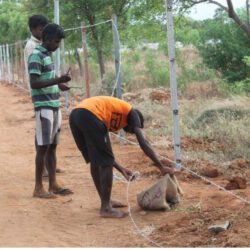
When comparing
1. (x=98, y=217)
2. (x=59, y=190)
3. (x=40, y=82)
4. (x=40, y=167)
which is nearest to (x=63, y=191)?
(x=59, y=190)

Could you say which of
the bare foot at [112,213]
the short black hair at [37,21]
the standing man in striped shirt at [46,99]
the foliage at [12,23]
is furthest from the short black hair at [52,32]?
the foliage at [12,23]

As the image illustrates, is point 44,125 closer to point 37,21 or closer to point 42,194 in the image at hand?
point 42,194

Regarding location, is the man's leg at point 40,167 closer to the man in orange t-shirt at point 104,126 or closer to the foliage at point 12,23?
the man in orange t-shirt at point 104,126

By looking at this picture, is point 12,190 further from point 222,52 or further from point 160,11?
point 222,52

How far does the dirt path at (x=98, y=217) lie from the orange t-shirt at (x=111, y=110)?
903 millimetres

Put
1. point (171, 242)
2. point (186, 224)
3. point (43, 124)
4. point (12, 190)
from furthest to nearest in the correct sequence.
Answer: point (12, 190)
point (43, 124)
point (186, 224)
point (171, 242)

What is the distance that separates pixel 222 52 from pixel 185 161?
31.3ft

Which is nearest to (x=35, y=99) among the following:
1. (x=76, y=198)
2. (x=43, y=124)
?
(x=43, y=124)

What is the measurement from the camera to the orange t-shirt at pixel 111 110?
213 inches

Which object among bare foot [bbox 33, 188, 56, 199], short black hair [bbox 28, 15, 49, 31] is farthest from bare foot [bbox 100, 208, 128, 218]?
short black hair [bbox 28, 15, 49, 31]

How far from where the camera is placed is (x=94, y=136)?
5.42m

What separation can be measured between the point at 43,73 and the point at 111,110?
1.12 meters

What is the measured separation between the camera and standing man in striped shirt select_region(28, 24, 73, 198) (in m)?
6.07

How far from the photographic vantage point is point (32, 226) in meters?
5.40
